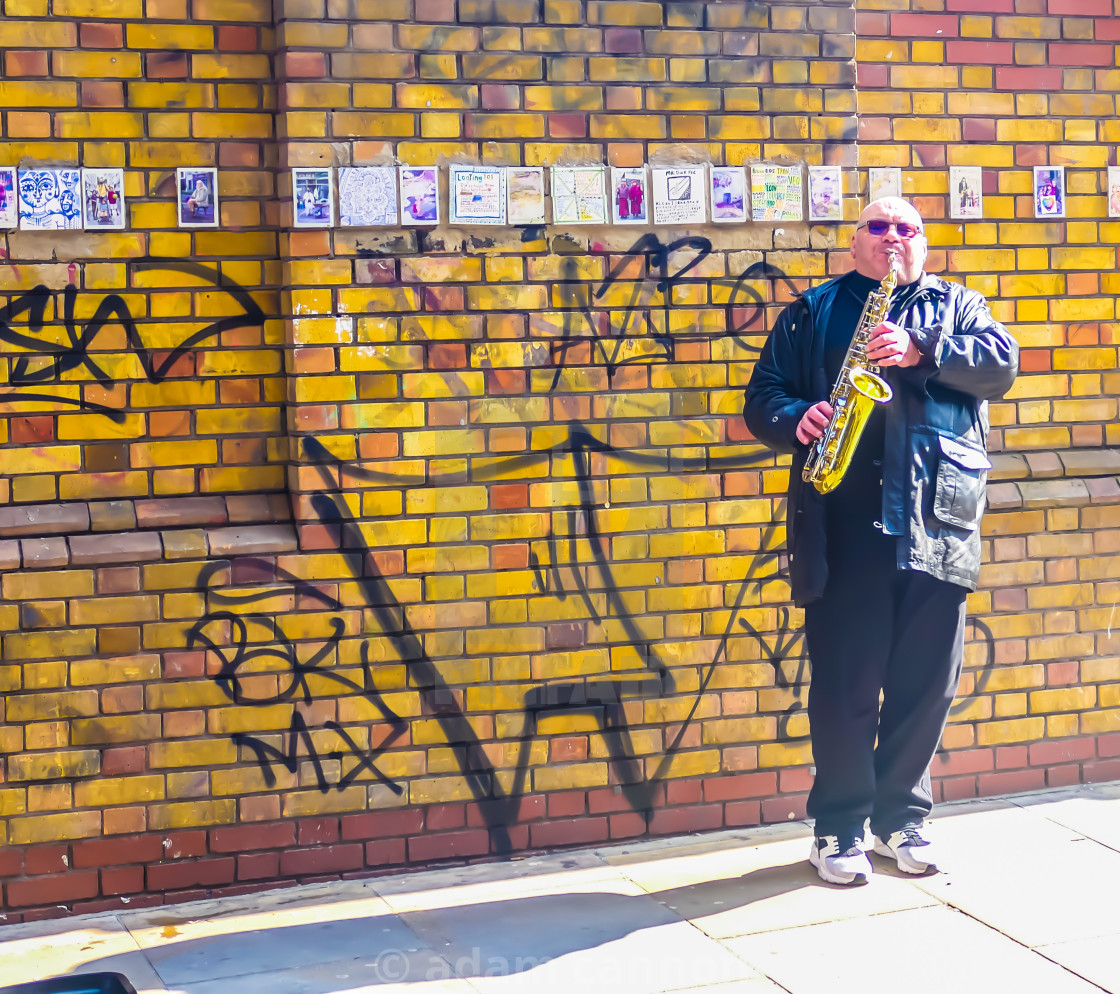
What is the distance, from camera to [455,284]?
4.14 m

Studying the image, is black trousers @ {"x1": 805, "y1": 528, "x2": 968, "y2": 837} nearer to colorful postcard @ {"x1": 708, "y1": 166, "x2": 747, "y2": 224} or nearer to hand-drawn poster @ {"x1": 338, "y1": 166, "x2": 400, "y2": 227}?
colorful postcard @ {"x1": 708, "y1": 166, "x2": 747, "y2": 224}

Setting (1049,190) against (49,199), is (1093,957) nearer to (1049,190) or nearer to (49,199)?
(1049,190)

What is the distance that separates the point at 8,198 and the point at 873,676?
9.27 feet

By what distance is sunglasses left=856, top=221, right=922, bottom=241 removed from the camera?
3.87 meters

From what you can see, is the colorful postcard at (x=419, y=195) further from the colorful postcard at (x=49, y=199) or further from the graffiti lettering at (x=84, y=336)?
the colorful postcard at (x=49, y=199)

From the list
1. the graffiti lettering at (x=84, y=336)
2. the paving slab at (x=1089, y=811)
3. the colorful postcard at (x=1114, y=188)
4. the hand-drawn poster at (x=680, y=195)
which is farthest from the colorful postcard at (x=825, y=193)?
the paving slab at (x=1089, y=811)

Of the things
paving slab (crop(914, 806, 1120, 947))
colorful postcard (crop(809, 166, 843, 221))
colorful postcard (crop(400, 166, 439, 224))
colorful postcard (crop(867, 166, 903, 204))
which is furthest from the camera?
colorful postcard (crop(867, 166, 903, 204))

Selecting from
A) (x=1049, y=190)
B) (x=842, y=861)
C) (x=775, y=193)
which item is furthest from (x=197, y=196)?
(x=1049, y=190)

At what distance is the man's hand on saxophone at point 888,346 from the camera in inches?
145

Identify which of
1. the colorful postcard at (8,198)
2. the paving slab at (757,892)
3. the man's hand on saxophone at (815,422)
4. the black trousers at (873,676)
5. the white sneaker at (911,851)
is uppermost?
the colorful postcard at (8,198)

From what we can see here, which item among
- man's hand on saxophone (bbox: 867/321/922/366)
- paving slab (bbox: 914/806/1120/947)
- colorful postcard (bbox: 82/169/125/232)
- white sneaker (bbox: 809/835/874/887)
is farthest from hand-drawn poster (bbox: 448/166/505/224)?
paving slab (bbox: 914/806/1120/947)

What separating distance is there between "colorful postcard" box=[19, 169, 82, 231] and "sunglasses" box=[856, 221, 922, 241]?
2268 mm

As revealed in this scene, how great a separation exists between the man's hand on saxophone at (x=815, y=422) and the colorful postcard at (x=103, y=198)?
204cm

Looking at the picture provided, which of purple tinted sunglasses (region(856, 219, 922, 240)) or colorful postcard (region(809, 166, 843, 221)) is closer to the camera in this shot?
purple tinted sunglasses (region(856, 219, 922, 240))
